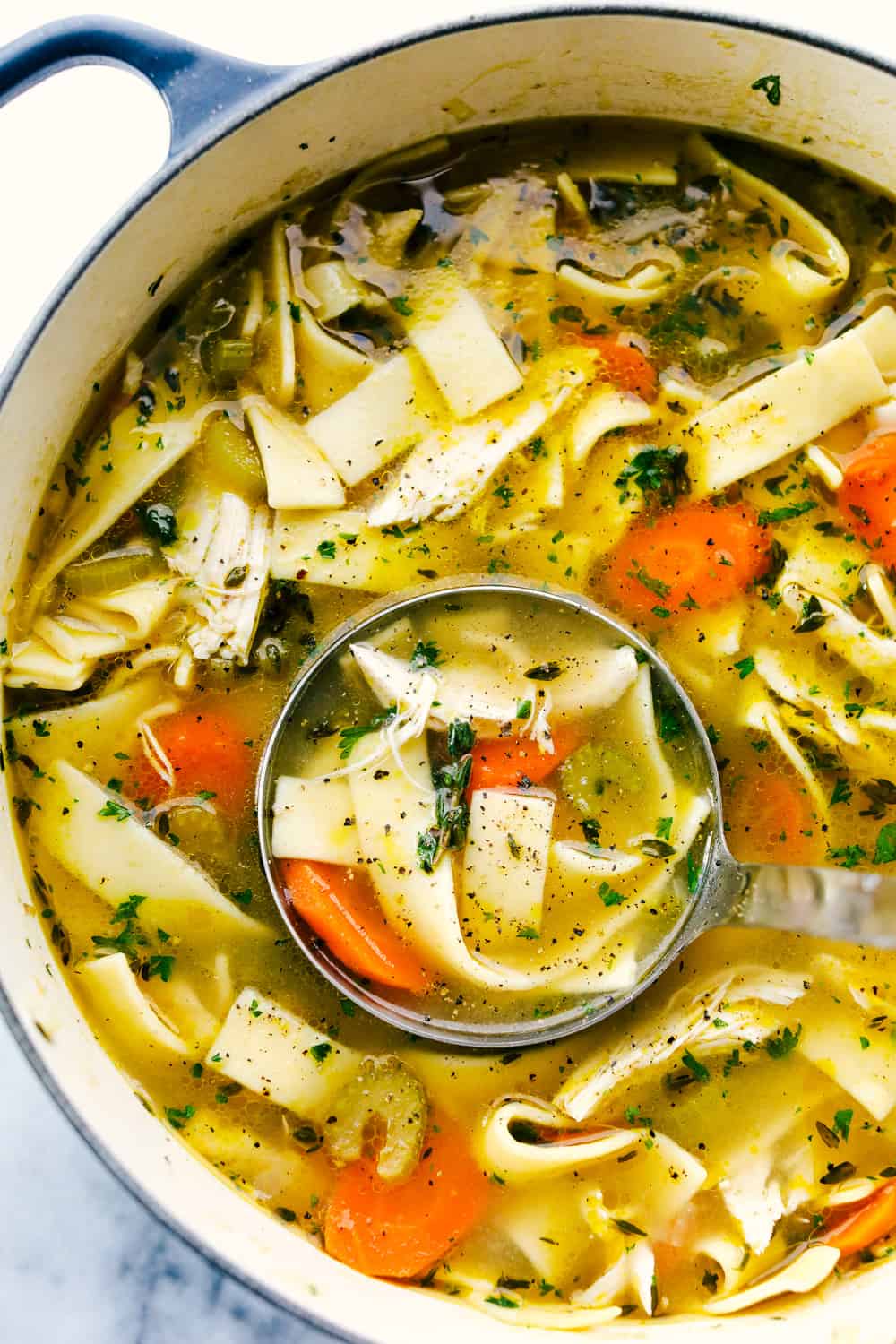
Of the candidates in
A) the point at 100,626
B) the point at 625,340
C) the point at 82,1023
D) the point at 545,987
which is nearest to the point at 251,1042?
the point at 82,1023

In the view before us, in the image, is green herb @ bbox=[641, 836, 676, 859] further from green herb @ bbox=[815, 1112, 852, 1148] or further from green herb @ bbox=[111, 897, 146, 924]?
green herb @ bbox=[111, 897, 146, 924]

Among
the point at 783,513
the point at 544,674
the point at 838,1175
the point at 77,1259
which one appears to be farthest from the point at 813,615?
the point at 77,1259

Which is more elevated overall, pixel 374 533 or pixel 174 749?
pixel 374 533

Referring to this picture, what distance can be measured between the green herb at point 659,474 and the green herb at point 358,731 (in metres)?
0.90

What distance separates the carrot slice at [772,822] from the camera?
138 inches

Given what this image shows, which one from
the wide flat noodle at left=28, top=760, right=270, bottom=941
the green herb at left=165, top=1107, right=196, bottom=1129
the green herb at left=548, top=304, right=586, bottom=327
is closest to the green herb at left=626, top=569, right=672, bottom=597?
the green herb at left=548, top=304, right=586, bottom=327

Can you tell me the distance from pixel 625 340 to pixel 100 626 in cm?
168

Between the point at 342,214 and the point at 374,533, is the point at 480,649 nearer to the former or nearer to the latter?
the point at 374,533

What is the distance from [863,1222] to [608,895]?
117cm

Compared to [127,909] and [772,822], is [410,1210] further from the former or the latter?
[772,822]

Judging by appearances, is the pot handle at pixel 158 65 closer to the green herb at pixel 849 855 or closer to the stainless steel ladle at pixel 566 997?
the stainless steel ladle at pixel 566 997

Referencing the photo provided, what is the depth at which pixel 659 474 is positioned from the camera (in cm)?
351

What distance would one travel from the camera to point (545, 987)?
132 inches

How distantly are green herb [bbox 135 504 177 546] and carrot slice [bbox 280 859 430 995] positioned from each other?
947 mm
